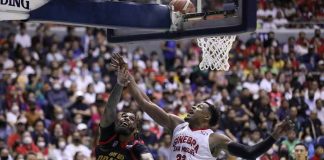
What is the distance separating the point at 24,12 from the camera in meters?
7.75

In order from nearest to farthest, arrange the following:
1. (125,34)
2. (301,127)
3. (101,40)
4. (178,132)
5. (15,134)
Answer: (178,132) < (125,34) < (15,134) < (301,127) < (101,40)

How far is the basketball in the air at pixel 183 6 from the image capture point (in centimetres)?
908

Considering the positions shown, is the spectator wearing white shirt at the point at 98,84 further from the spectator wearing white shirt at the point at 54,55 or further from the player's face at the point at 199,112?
the player's face at the point at 199,112

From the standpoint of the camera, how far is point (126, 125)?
819cm

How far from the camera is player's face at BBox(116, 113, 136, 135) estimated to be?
8188mm

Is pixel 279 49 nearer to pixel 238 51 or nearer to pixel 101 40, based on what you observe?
pixel 238 51

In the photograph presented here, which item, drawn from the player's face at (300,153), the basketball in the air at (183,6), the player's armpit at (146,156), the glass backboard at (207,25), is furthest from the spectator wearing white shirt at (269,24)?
the player's armpit at (146,156)

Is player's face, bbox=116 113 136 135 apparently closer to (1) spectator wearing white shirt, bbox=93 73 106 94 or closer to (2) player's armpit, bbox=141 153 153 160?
(2) player's armpit, bbox=141 153 153 160

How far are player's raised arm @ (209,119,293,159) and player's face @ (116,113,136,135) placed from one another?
29.2 inches

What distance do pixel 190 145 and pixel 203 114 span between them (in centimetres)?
34

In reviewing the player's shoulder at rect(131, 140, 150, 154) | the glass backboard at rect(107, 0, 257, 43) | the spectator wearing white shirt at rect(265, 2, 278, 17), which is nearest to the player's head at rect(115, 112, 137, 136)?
the player's shoulder at rect(131, 140, 150, 154)

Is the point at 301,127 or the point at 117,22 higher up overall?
the point at 117,22

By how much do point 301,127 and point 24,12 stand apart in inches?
414

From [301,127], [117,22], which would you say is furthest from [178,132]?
[301,127]
